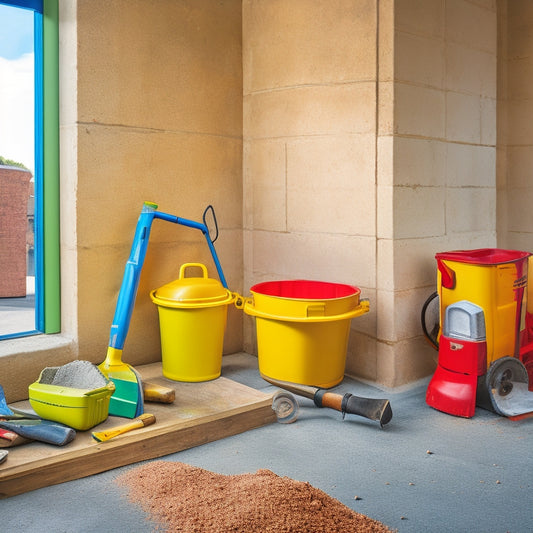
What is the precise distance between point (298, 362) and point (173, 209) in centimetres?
111

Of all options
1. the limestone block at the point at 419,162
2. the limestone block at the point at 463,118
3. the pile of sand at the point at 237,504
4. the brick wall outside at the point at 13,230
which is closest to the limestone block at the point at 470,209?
→ the limestone block at the point at 419,162

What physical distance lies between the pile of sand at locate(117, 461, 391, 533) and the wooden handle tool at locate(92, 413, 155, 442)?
18 centimetres

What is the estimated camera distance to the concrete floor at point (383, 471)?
6.58 feet

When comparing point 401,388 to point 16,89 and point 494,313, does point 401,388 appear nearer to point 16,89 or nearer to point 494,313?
point 494,313

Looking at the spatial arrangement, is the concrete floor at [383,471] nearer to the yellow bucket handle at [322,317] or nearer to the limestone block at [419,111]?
the yellow bucket handle at [322,317]

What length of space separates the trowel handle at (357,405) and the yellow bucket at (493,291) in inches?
22.1

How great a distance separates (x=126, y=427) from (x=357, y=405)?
3.31 feet

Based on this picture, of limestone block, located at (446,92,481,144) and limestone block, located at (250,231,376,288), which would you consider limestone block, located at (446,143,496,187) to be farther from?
A: limestone block, located at (250,231,376,288)

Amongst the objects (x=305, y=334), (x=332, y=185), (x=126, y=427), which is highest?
(x=332, y=185)

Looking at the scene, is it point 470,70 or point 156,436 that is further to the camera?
point 470,70

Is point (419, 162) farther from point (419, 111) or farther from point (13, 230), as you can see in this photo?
point (13, 230)

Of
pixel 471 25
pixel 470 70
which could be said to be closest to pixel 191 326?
pixel 470 70

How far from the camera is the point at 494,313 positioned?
9.52 ft

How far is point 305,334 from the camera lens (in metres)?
3.07
